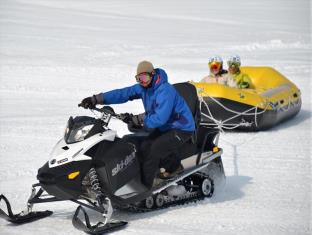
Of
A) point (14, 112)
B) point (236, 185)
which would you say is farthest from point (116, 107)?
point (236, 185)

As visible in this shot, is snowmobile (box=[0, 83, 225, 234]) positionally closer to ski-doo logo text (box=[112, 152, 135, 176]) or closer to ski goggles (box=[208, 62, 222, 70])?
ski-doo logo text (box=[112, 152, 135, 176])

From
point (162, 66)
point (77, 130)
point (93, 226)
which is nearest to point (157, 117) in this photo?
point (77, 130)

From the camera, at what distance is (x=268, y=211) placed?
6625mm

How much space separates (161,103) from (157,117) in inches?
5.5

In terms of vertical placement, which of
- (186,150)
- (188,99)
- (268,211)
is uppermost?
(188,99)

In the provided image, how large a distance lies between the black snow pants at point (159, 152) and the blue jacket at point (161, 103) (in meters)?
0.09

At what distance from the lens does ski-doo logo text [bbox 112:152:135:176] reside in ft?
19.3

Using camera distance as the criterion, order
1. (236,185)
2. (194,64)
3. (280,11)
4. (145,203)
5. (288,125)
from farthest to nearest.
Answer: (280,11)
(194,64)
(288,125)
(236,185)
(145,203)

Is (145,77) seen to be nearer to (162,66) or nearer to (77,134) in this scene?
(77,134)

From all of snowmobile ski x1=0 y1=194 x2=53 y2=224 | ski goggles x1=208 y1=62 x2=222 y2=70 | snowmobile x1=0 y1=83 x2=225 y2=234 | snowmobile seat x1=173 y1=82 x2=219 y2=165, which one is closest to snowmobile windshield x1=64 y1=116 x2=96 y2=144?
snowmobile x1=0 y1=83 x2=225 y2=234

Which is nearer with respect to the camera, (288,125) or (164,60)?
(288,125)

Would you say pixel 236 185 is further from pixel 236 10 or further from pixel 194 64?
pixel 236 10

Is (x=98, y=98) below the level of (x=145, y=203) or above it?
above

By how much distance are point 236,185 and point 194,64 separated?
381 inches
